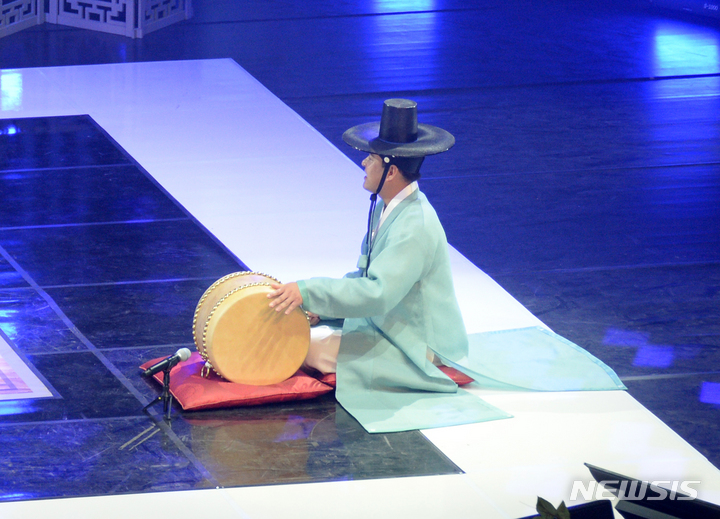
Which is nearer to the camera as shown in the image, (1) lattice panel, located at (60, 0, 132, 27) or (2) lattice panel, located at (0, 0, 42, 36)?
(2) lattice panel, located at (0, 0, 42, 36)

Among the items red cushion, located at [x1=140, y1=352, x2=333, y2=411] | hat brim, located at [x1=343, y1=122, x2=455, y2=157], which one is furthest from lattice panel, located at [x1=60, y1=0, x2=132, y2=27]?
red cushion, located at [x1=140, y1=352, x2=333, y2=411]

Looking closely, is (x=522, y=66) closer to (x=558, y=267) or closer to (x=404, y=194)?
(x=558, y=267)

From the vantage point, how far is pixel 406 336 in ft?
10.7

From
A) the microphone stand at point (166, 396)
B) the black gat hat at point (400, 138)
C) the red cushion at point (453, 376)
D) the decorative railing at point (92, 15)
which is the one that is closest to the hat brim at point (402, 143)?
the black gat hat at point (400, 138)

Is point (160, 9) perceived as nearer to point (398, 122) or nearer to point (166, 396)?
point (398, 122)

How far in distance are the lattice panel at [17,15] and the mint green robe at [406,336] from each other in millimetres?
5948

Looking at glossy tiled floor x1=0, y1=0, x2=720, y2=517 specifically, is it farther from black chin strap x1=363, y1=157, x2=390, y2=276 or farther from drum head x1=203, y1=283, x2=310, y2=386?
black chin strap x1=363, y1=157, x2=390, y2=276

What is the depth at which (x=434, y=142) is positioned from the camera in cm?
318

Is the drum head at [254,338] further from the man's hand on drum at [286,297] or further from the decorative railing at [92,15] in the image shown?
the decorative railing at [92,15]

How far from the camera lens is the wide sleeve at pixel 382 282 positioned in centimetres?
308

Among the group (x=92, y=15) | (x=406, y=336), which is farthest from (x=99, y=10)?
(x=406, y=336)

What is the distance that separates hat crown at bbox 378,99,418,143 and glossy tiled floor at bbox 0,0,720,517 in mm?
868

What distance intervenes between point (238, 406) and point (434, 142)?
1016mm

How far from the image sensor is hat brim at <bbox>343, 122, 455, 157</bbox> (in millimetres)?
3127
